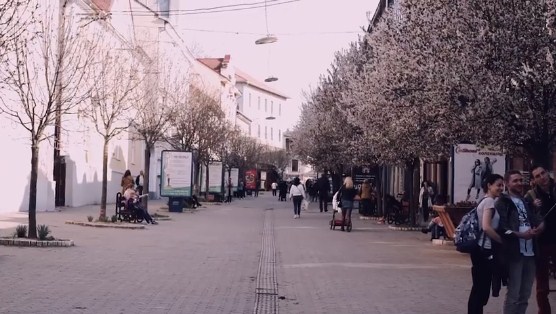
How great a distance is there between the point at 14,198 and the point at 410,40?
17.7 meters

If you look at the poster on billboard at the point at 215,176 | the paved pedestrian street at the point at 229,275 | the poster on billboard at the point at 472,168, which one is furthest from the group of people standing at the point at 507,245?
the poster on billboard at the point at 215,176

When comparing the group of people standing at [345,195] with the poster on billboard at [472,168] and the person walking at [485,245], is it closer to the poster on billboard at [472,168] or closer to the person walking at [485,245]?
the poster on billboard at [472,168]

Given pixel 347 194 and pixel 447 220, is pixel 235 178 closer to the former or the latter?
pixel 347 194

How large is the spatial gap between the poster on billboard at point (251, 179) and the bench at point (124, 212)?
57.9 metres

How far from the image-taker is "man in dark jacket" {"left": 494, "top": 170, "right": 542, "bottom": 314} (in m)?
8.47

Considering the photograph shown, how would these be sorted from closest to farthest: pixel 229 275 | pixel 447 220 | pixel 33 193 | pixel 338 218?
pixel 229 275
pixel 33 193
pixel 447 220
pixel 338 218

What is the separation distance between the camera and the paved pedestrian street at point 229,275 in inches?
428

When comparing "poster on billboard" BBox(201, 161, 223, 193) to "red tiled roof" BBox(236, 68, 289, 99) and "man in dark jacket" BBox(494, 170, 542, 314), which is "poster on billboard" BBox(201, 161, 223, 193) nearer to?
"man in dark jacket" BBox(494, 170, 542, 314)

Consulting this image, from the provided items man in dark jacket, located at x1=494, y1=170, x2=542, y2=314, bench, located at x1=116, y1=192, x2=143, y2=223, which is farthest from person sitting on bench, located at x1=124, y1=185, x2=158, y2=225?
man in dark jacket, located at x1=494, y1=170, x2=542, y2=314

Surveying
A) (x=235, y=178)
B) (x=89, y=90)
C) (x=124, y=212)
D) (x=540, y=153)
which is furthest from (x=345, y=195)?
(x=235, y=178)

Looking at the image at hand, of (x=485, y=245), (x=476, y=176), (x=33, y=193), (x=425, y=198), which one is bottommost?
(x=485, y=245)

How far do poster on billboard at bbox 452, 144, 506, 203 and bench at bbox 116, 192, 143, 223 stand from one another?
37.2ft

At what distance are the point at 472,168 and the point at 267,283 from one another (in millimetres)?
7067

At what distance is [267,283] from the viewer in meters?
13.4
